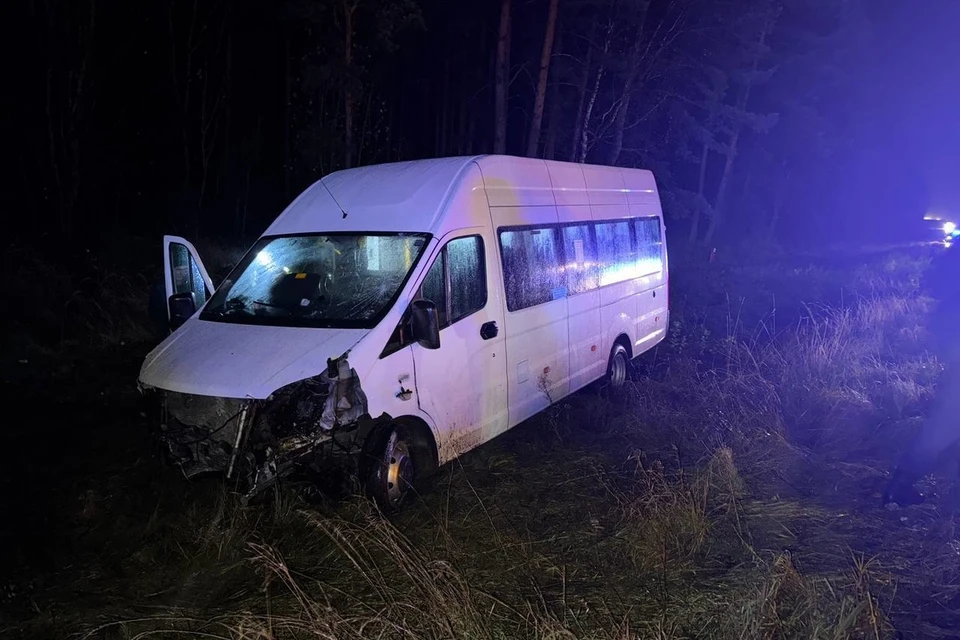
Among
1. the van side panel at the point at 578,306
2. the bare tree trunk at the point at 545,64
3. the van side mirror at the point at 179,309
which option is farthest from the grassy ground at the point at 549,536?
the bare tree trunk at the point at 545,64

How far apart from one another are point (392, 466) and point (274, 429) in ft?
3.01

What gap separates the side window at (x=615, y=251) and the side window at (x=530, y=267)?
42.0 inches

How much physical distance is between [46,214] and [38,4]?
5509 millimetres

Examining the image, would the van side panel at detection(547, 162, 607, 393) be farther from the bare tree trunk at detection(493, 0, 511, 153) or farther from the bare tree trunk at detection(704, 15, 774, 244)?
the bare tree trunk at detection(704, 15, 774, 244)

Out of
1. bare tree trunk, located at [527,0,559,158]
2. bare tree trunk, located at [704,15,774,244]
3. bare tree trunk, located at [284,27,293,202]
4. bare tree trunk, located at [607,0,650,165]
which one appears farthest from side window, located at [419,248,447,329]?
bare tree trunk, located at [704,15,774,244]

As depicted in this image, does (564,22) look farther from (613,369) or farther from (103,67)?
(103,67)

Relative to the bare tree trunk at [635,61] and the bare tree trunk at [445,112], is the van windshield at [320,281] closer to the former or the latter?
the bare tree trunk at [635,61]

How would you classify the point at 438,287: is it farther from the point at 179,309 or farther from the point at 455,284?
the point at 179,309

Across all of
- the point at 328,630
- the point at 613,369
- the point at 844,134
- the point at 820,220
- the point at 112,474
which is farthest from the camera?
the point at 820,220

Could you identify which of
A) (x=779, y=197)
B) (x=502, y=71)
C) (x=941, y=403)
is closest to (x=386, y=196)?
(x=941, y=403)

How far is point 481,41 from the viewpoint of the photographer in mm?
22984

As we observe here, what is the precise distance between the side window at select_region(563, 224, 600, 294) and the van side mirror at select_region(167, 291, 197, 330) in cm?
358

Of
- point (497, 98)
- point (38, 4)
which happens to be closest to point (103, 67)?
point (38, 4)

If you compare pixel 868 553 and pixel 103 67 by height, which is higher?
pixel 103 67
